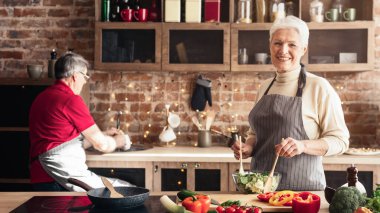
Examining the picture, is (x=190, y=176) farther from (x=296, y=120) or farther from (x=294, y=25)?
(x=294, y=25)

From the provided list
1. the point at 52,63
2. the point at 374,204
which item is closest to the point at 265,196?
the point at 374,204

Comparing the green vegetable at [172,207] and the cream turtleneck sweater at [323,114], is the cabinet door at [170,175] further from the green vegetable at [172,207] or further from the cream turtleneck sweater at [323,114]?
the green vegetable at [172,207]

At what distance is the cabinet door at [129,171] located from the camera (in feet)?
13.9

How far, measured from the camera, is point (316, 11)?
454 centimetres

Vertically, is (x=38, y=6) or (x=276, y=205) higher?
(x=38, y=6)

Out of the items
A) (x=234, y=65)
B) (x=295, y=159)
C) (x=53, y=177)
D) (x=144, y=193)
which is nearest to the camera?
(x=144, y=193)

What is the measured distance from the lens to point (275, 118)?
2.97 metres

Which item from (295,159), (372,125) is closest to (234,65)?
(372,125)

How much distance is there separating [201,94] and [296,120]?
2.07 meters

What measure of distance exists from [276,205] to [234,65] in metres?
2.37

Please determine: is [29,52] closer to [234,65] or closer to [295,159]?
[234,65]

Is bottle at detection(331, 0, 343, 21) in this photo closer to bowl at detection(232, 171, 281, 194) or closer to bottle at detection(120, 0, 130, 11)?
bottle at detection(120, 0, 130, 11)

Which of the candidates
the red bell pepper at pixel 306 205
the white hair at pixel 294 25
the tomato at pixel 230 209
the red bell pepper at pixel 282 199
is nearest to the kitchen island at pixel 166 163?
the white hair at pixel 294 25

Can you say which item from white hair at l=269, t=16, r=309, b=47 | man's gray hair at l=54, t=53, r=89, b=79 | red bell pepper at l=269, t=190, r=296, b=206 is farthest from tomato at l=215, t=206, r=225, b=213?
man's gray hair at l=54, t=53, r=89, b=79
